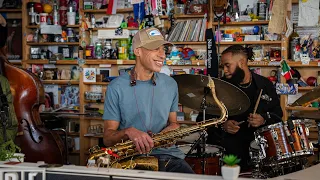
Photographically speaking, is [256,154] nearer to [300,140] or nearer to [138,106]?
[300,140]

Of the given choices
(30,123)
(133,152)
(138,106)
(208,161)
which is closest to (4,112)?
(30,123)

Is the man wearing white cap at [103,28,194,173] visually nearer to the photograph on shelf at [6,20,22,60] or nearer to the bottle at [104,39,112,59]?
the bottle at [104,39,112,59]

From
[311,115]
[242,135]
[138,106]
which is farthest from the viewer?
[242,135]

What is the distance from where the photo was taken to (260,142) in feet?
11.9

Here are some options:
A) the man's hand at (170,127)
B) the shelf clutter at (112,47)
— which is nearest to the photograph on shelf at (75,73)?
the shelf clutter at (112,47)

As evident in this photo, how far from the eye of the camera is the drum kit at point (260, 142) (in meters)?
3.50

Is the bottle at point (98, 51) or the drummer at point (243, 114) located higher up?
the bottle at point (98, 51)

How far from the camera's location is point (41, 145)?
409 centimetres

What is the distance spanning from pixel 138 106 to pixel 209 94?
0.81 meters

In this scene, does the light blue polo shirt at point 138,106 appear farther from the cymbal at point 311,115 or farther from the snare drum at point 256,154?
the cymbal at point 311,115

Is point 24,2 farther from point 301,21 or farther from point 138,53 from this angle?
point 138,53

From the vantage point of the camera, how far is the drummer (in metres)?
4.19

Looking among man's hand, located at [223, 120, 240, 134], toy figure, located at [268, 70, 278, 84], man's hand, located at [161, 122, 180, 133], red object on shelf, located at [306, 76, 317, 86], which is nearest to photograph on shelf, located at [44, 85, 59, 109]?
toy figure, located at [268, 70, 278, 84]

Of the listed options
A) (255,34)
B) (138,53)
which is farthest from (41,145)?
(255,34)
